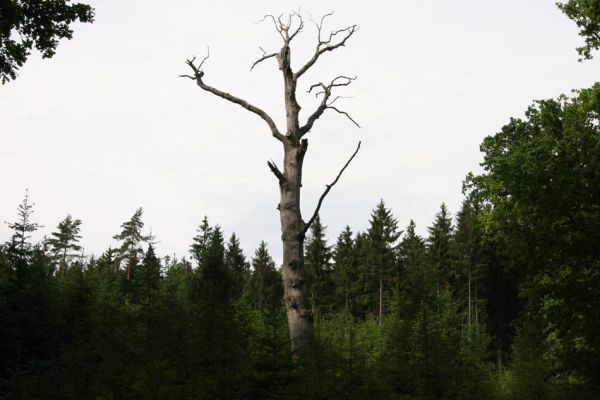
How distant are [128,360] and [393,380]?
5.19m

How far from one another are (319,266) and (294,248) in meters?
54.4

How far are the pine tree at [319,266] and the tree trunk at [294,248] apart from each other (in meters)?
52.4

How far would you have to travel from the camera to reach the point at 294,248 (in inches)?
385

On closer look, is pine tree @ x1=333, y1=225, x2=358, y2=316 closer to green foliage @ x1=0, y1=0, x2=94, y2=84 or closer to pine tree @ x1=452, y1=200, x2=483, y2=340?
pine tree @ x1=452, y1=200, x2=483, y2=340

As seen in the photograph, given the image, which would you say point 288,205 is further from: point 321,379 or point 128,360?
point 128,360

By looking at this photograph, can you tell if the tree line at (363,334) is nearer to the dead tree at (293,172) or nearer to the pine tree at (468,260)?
the dead tree at (293,172)

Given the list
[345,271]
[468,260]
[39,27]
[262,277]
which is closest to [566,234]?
[39,27]

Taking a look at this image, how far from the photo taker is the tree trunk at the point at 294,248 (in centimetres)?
953

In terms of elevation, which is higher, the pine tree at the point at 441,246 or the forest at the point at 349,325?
the pine tree at the point at 441,246

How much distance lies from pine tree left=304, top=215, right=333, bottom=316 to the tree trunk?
172ft

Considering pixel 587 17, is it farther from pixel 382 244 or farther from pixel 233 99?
pixel 382 244

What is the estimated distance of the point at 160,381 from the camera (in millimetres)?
9242

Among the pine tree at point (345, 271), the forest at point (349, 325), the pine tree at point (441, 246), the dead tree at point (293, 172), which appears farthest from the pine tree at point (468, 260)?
the dead tree at point (293, 172)

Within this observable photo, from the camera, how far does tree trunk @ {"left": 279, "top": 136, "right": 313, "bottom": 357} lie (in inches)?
375
